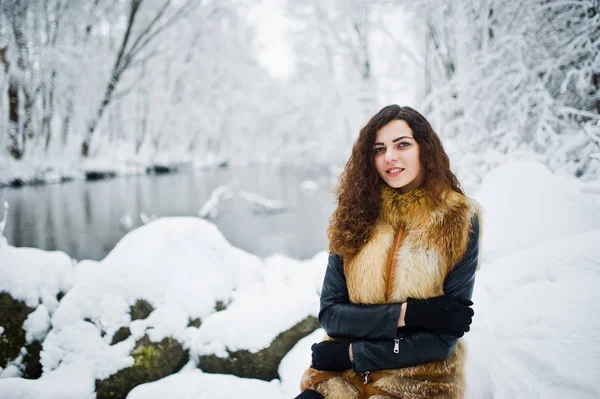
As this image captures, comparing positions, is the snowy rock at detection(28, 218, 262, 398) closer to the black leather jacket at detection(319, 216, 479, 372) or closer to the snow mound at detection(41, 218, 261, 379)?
the snow mound at detection(41, 218, 261, 379)

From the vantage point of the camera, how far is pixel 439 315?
4.06 feet

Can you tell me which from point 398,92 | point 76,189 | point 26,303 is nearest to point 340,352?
point 26,303

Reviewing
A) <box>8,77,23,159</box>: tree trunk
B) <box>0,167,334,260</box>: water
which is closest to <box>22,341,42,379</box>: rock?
<box>0,167,334,260</box>: water

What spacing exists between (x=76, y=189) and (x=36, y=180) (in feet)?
4.62

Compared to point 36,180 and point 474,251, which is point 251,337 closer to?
point 474,251

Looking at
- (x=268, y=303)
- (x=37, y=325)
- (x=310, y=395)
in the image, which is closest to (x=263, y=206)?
(x=268, y=303)

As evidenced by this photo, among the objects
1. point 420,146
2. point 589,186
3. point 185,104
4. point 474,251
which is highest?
point 185,104

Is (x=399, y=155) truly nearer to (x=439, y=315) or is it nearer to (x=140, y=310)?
(x=439, y=315)

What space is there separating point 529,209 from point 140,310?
13.0 ft

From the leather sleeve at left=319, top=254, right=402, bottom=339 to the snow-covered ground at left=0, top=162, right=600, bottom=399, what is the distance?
2.69 ft

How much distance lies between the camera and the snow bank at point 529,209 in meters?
2.35

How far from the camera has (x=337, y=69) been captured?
12102 millimetres

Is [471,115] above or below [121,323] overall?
above

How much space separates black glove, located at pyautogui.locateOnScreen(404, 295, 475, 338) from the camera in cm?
123
